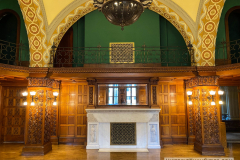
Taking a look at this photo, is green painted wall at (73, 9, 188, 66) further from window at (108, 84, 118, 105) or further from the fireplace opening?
the fireplace opening

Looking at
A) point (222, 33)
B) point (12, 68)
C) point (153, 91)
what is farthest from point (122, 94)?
point (222, 33)

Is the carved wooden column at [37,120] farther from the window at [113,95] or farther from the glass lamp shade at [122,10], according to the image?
the glass lamp shade at [122,10]

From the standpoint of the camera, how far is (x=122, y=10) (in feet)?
11.5

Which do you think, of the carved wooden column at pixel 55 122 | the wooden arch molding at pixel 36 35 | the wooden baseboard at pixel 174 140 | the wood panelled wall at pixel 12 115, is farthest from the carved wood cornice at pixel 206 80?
the wood panelled wall at pixel 12 115

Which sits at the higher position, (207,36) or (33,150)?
(207,36)

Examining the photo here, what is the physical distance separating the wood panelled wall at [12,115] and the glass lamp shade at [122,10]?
680 cm

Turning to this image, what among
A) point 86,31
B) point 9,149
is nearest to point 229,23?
point 86,31

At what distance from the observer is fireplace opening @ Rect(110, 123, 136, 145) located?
7598mm

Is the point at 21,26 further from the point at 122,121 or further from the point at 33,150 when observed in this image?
the point at 122,121

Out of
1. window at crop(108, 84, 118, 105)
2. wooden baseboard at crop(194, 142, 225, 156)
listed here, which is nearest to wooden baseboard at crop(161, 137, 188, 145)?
wooden baseboard at crop(194, 142, 225, 156)

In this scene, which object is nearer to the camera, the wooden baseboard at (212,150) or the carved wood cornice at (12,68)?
the carved wood cornice at (12,68)

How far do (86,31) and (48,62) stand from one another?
2.22 m

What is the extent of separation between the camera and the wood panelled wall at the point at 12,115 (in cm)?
853

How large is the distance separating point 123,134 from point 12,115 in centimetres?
495
